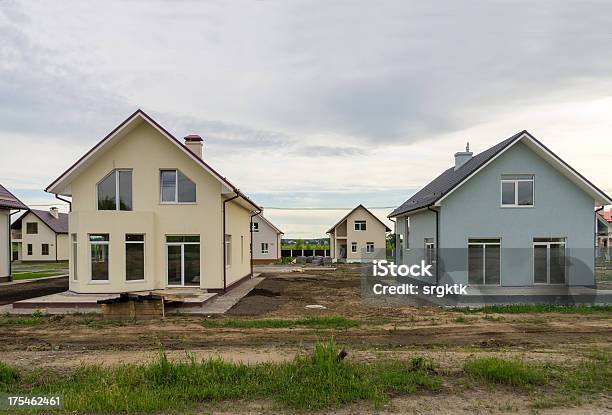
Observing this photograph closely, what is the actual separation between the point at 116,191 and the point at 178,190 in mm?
2249

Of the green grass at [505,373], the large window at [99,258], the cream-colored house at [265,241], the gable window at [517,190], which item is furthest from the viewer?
the cream-colored house at [265,241]

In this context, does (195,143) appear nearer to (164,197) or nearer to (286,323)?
(164,197)

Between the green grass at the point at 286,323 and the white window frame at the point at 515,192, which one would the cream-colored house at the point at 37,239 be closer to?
the green grass at the point at 286,323

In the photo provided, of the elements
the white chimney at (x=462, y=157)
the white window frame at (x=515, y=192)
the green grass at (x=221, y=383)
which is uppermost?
the white chimney at (x=462, y=157)

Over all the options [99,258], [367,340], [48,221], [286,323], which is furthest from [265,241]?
[367,340]

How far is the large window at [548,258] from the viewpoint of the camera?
17234mm

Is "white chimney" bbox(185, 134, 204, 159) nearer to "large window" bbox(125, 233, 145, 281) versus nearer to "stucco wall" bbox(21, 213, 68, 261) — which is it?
"large window" bbox(125, 233, 145, 281)

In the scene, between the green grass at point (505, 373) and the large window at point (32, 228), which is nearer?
the green grass at point (505, 373)

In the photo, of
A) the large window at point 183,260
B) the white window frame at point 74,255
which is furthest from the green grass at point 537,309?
the white window frame at point 74,255

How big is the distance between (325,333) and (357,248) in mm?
39453

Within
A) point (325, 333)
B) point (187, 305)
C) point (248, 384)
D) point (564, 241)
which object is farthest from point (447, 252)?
point (248, 384)

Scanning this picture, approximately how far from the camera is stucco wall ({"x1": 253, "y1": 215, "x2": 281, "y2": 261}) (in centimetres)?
5172

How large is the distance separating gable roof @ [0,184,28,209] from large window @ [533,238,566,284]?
24146 millimetres

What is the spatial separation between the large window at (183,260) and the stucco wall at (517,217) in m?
8.95
